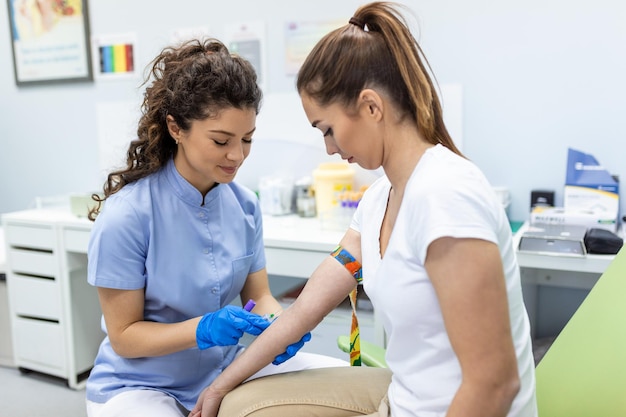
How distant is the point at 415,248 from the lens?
827 mm

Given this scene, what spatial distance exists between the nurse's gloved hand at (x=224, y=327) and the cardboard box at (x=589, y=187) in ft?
4.12

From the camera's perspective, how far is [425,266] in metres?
0.81

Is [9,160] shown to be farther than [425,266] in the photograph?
Yes

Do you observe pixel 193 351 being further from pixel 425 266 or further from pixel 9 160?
pixel 9 160

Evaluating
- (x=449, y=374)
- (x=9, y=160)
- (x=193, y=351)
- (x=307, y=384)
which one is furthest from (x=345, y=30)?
(x=9, y=160)

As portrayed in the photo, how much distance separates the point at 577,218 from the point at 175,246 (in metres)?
1.26

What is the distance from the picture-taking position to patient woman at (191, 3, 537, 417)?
30.0 inches

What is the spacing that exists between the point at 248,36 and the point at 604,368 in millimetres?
1945

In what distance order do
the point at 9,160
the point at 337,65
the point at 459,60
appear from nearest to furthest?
1. the point at 337,65
2. the point at 459,60
3. the point at 9,160

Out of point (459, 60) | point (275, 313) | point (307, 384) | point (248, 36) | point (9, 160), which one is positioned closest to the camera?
point (307, 384)

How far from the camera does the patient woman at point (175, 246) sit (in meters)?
1.24

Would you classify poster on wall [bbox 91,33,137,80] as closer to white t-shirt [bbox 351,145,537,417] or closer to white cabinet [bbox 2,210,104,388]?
white cabinet [bbox 2,210,104,388]

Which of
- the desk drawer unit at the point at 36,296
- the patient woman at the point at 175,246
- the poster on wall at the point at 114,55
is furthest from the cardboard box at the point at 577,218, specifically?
the poster on wall at the point at 114,55

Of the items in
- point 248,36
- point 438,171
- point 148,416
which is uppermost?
point 248,36
